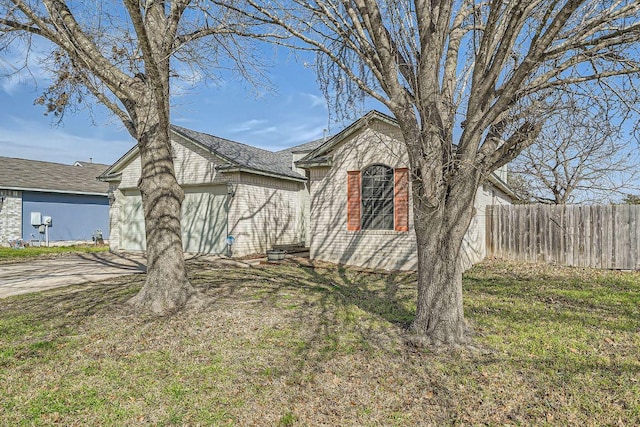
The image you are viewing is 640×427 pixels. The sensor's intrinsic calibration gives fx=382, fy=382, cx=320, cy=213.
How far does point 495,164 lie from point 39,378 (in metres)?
5.57

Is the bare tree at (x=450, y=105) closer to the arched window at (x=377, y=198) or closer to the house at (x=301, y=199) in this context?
the house at (x=301, y=199)

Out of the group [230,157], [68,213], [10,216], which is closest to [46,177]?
[68,213]

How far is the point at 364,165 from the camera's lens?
11.5 metres

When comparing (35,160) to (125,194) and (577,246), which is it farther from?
(577,246)

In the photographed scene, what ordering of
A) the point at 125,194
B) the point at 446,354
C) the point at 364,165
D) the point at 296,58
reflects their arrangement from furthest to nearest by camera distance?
the point at 125,194, the point at 364,165, the point at 296,58, the point at 446,354

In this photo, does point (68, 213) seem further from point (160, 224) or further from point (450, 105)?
point (450, 105)

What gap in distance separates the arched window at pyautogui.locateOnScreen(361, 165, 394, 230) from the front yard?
4288 mm

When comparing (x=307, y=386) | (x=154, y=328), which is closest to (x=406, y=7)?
(x=307, y=386)

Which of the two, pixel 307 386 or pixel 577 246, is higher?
pixel 577 246

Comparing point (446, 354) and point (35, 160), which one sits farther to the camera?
point (35, 160)

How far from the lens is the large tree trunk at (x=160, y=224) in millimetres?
6242

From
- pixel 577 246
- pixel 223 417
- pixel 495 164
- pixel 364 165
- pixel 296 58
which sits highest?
pixel 296 58

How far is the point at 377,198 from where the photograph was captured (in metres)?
11.4

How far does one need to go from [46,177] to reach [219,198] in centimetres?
1313
